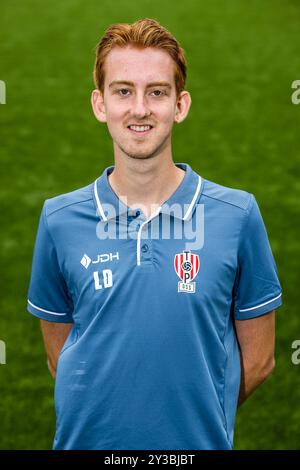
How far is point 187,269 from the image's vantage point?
97.7 inches

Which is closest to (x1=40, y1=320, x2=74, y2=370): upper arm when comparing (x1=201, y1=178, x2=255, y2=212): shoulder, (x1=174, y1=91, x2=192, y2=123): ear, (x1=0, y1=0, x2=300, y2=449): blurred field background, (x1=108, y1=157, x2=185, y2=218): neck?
(x1=108, y1=157, x2=185, y2=218): neck

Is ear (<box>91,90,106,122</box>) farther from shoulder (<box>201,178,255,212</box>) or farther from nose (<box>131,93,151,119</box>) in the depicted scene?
shoulder (<box>201,178,255,212</box>)

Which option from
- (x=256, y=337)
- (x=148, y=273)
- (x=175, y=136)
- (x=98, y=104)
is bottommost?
(x=256, y=337)

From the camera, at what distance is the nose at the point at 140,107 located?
249cm

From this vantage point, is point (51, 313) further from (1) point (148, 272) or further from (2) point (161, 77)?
(2) point (161, 77)

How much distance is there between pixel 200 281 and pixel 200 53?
8892 millimetres

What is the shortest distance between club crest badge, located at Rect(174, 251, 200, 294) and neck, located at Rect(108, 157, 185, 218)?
188 mm

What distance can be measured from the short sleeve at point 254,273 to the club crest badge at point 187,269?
0.18 m

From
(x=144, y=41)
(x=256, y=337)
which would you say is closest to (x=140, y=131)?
(x=144, y=41)

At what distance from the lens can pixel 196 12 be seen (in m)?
12.6

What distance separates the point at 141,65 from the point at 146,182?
0.35 metres

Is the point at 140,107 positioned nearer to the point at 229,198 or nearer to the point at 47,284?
the point at 229,198

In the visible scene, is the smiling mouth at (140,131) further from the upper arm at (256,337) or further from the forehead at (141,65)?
the upper arm at (256,337)

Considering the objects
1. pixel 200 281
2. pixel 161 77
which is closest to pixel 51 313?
pixel 200 281
